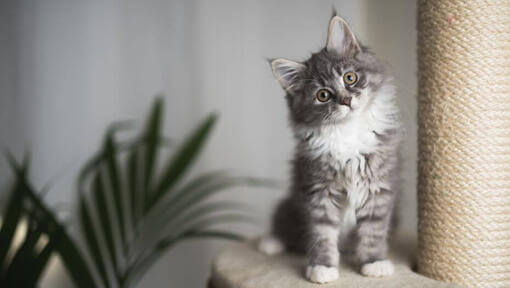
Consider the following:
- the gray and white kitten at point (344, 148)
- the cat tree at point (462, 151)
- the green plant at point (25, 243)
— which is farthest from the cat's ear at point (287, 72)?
the green plant at point (25, 243)

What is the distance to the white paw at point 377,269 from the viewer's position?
1.04 meters

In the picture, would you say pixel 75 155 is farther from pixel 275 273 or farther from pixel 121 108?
pixel 275 273

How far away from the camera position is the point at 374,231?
3.55 feet

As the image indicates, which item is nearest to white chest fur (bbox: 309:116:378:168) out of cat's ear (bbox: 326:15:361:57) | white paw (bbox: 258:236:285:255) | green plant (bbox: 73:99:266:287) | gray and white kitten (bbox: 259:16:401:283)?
gray and white kitten (bbox: 259:16:401:283)

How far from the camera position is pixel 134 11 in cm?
208

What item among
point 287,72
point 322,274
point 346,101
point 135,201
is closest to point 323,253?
point 322,274

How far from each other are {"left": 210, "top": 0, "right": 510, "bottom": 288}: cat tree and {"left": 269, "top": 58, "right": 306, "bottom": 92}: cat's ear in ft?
1.13

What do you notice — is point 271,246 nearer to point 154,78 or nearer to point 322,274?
point 322,274

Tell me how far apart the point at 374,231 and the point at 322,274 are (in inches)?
7.6

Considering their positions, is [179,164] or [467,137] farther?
[179,164]

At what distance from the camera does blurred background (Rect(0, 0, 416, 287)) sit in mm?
2012

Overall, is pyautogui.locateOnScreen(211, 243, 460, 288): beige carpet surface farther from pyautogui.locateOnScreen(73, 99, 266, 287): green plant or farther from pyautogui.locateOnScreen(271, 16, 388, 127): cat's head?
pyautogui.locateOnScreen(271, 16, 388, 127): cat's head

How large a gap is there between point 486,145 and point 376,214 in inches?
12.9

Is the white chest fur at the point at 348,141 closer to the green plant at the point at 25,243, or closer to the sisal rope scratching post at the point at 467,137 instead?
the sisal rope scratching post at the point at 467,137
